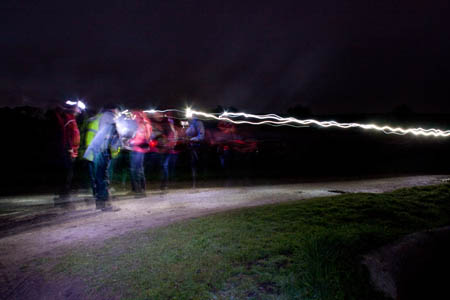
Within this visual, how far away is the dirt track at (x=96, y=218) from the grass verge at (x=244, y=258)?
24.9 inches

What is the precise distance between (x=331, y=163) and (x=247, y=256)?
67.1 feet

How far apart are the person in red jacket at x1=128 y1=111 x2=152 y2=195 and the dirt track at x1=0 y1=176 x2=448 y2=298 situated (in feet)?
1.77

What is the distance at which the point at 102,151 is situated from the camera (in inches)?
295

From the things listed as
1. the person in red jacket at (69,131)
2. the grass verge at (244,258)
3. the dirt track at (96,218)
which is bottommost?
the grass verge at (244,258)

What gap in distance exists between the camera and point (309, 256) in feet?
15.1

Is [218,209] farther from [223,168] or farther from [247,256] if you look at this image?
[223,168]

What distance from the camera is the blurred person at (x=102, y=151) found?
747 centimetres

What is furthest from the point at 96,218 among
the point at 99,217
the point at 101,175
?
the point at 101,175

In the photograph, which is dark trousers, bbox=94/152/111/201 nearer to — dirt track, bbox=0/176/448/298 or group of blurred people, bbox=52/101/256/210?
group of blurred people, bbox=52/101/256/210

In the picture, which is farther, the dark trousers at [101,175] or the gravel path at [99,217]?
the dark trousers at [101,175]

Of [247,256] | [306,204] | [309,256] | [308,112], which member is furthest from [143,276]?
[308,112]

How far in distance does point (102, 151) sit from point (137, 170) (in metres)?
2.37

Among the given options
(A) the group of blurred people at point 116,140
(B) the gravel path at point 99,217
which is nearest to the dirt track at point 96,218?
(B) the gravel path at point 99,217

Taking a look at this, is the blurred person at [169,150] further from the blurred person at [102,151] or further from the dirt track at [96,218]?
the blurred person at [102,151]
